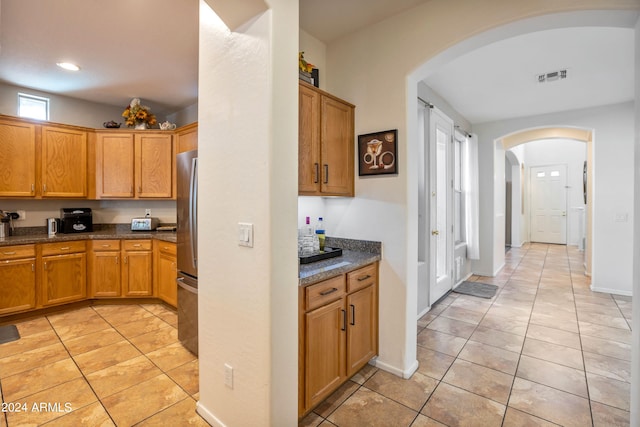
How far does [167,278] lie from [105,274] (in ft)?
3.03

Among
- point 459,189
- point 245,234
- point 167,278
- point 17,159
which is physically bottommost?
point 167,278

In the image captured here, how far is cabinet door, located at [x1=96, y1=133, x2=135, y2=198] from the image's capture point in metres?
4.06

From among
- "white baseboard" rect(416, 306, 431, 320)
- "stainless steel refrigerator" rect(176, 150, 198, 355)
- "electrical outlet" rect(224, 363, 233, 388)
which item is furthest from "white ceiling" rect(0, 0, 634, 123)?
"white baseboard" rect(416, 306, 431, 320)

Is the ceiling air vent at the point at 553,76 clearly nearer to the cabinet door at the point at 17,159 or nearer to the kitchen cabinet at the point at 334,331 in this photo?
the kitchen cabinet at the point at 334,331

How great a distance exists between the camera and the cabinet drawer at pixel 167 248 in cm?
352

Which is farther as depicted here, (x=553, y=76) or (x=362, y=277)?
(x=553, y=76)

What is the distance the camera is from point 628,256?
4.25 m

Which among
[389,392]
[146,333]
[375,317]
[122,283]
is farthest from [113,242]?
[389,392]

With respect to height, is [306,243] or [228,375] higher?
[306,243]

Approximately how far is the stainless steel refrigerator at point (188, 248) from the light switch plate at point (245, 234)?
3.39 ft

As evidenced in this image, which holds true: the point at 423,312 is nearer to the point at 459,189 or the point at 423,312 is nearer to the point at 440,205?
the point at 440,205

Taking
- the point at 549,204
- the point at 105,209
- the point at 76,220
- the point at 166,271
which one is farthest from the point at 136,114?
the point at 549,204

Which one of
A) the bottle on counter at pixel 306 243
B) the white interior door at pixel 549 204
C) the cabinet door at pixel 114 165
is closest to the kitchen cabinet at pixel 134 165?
the cabinet door at pixel 114 165

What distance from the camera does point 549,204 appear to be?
9.07 meters
